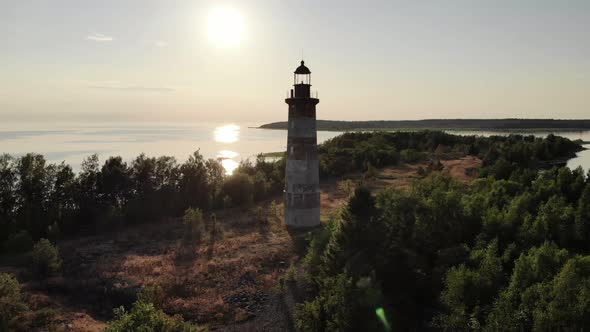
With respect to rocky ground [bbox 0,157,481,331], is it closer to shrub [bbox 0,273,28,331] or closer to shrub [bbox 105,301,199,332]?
shrub [bbox 0,273,28,331]

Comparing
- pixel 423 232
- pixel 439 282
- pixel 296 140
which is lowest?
pixel 439 282

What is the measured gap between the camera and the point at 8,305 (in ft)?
63.3

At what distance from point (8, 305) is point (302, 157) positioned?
2107 centimetres

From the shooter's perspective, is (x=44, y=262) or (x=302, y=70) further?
(x=302, y=70)

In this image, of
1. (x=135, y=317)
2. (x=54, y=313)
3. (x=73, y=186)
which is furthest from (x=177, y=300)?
(x=73, y=186)

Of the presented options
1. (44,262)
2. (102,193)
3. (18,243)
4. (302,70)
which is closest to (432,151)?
(302,70)

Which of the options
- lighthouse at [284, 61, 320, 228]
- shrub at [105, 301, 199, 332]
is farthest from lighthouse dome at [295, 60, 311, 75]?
shrub at [105, 301, 199, 332]

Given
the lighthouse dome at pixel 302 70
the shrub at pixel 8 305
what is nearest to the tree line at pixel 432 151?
the lighthouse dome at pixel 302 70

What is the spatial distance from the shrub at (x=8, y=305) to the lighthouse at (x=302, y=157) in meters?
19.8

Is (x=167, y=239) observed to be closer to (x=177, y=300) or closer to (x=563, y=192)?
(x=177, y=300)

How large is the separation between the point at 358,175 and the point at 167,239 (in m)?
38.8

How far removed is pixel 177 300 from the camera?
79.2ft

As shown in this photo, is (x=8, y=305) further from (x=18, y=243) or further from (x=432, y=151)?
(x=432, y=151)

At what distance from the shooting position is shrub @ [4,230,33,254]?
32844mm
